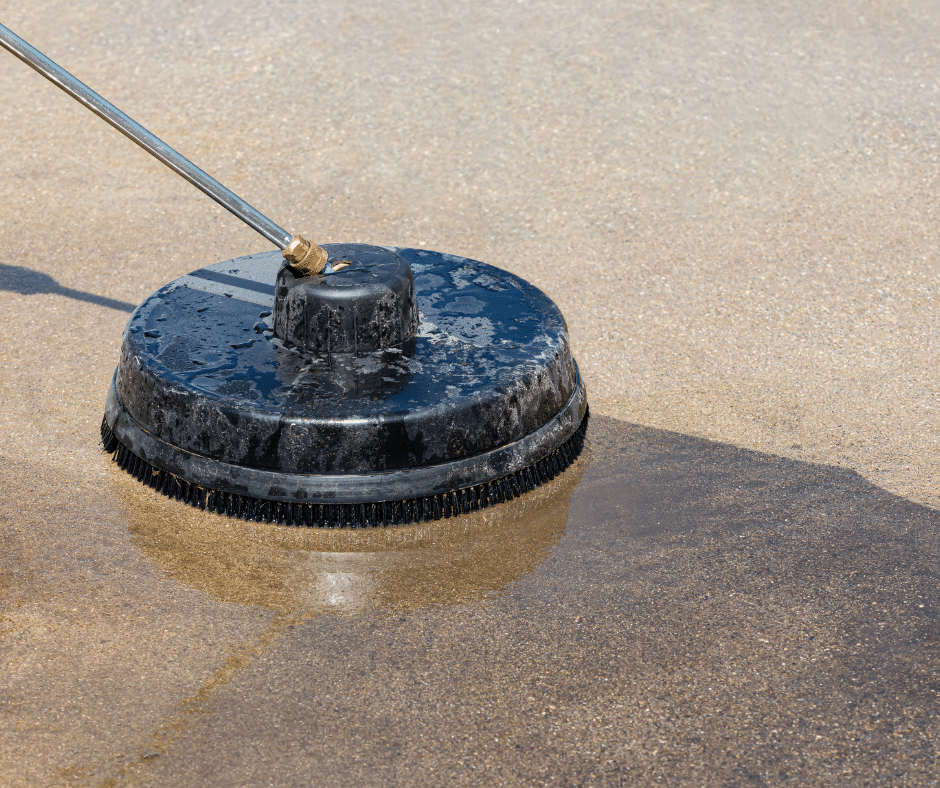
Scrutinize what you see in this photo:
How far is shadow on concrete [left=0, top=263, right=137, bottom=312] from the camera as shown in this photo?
5301mm

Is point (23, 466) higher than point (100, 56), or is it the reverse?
point (100, 56)

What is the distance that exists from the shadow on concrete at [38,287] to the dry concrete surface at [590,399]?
0.04 meters

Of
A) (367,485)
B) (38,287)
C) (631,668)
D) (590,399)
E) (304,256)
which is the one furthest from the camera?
(38,287)

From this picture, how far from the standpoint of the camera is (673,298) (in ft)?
18.0

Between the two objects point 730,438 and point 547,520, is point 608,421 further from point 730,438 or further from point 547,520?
point 547,520

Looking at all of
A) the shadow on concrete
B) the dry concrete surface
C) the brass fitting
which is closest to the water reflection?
the dry concrete surface

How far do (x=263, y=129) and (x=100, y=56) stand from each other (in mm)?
1676

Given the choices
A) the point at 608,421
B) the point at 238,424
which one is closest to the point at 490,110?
the point at 608,421

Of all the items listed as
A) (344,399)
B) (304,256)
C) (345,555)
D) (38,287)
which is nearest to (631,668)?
(345,555)

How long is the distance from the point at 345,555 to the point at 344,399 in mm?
503

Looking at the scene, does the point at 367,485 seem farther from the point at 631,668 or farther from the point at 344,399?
the point at 631,668

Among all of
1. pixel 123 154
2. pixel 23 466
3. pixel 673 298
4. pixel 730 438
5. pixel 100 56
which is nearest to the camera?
pixel 23 466

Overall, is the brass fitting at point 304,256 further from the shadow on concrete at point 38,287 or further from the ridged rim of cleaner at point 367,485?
the shadow on concrete at point 38,287

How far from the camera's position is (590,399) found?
4594 mm
